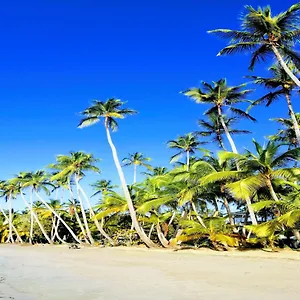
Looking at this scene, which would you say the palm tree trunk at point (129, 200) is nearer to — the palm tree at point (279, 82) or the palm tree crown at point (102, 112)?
the palm tree crown at point (102, 112)

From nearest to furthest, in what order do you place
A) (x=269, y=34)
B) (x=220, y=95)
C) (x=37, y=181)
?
(x=269, y=34), (x=220, y=95), (x=37, y=181)

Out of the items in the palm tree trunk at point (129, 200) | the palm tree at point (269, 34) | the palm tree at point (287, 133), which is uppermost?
the palm tree at point (269, 34)

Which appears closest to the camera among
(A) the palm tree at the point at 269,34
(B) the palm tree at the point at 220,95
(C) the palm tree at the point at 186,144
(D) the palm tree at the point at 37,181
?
(A) the palm tree at the point at 269,34

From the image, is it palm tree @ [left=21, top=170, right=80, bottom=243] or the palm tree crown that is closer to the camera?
the palm tree crown

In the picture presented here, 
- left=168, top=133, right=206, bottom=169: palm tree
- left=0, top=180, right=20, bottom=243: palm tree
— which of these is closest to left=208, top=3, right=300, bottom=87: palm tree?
left=168, top=133, right=206, bottom=169: palm tree

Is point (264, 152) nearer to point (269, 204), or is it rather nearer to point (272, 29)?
point (269, 204)

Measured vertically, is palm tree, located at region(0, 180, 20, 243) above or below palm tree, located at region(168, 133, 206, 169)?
below

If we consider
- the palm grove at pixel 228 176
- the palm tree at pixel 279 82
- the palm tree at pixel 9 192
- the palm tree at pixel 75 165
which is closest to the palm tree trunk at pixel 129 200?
the palm grove at pixel 228 176

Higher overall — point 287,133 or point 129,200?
point 287,133

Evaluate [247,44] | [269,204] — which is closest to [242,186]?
[269,204]

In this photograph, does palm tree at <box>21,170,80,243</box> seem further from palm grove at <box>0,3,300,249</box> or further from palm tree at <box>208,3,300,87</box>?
palm tree at <box>208,3,300,87</box>

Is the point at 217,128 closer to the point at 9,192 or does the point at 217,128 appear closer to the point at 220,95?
the point at 220,95

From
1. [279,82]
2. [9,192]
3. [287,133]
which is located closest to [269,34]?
[279,82]

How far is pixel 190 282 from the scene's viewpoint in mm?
9125
